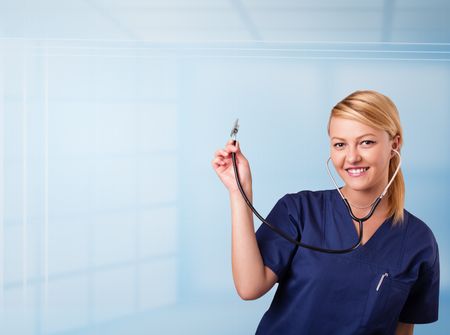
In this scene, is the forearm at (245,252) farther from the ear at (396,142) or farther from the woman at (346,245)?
the ear at (396,142)

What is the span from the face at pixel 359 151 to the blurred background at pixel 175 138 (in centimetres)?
135

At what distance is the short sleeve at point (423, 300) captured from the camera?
5.05 ft

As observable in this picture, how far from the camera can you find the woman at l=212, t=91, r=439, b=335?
139cm

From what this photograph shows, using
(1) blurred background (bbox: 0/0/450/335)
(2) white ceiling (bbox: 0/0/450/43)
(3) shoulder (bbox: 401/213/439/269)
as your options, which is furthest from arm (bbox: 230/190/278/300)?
(2) white ceiling (bbox: 0/0/450/43)

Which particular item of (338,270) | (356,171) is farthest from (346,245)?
(356,171)

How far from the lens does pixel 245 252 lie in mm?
1367

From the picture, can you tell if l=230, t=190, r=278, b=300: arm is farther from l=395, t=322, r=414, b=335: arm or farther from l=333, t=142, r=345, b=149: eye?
l=395, t=322, r=414, b=335: arm

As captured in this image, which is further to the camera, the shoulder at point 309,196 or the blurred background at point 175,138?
the blurred background at point 175,138

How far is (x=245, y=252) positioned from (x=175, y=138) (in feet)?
4.89

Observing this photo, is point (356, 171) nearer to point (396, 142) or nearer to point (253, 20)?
point (396, 142)

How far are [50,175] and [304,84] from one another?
3.81ft

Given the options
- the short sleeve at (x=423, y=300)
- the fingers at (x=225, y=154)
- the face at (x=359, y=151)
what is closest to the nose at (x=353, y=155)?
the face at (x=359, y=151)

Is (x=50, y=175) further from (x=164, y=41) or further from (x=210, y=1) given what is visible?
(x=210, y=1)

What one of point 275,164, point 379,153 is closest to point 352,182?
point 379,153
